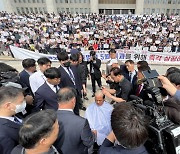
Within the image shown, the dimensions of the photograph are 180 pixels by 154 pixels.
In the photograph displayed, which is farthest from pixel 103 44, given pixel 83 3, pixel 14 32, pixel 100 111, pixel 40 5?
pixel 40 5

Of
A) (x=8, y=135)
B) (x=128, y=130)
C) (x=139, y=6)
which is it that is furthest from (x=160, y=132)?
(x=139, y=6)

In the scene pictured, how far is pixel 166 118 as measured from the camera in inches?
55.5

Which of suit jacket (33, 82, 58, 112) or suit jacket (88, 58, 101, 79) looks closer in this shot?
suit jacket (33, 82, 58, 112)

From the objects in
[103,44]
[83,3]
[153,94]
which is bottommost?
[103,44]

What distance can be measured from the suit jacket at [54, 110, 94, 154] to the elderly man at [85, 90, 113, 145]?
680 millimetres

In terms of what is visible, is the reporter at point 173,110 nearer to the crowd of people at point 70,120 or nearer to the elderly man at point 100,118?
the crowd of people at point 70,120

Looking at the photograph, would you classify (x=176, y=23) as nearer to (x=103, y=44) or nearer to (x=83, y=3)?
(x=103, y=44)

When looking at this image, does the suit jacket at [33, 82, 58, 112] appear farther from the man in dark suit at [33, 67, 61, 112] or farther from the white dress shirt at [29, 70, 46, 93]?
the white dress shirt at [29, 70, 46, 93]

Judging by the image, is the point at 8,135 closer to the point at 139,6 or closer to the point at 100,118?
the point at 100,118

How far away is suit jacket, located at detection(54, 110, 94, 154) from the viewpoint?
2.00m

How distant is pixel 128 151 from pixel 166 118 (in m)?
0.41

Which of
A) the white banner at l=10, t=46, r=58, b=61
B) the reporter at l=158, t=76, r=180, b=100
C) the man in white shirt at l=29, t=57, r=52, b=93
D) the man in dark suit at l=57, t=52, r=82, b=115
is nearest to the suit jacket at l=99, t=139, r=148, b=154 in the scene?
the reporter at l=158, t=76, r=180, b=100

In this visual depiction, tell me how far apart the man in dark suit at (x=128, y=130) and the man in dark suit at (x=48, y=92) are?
1.83 metres

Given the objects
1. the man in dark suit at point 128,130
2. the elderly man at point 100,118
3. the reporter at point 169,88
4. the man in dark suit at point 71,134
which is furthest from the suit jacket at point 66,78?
the man in dark suit at point 128,130
